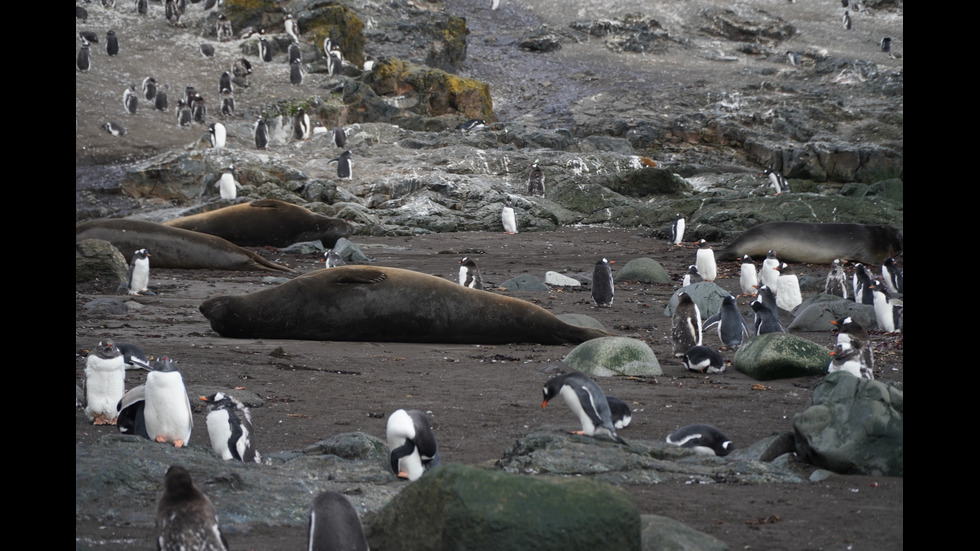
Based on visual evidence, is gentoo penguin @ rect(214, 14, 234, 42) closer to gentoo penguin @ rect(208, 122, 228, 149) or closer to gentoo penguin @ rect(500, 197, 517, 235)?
gentoo penguin @ rect(208, 122, 228, 149)

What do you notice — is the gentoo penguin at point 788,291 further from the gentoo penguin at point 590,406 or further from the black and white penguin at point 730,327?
the gentoo penguin at point 590,406

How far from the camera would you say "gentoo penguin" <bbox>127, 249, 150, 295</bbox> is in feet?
33.9

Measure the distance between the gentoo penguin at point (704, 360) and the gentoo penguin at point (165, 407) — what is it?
12.5 feet

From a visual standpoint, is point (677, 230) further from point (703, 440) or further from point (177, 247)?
point (703, 440)

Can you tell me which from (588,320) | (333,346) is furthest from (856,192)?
(333,346)

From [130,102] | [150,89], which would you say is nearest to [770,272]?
[130,102]

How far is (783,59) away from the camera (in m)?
41.0

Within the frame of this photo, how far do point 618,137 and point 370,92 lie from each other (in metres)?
8.41

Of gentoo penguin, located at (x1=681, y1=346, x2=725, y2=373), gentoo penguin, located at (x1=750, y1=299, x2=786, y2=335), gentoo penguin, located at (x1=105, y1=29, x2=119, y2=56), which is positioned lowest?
gentoo penguin, located at (x1=750, y1=299, x2=786, y2=335)

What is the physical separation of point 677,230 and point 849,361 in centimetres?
1033

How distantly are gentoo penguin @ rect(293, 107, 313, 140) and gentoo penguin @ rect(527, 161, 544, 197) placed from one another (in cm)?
754

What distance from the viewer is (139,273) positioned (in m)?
10.4

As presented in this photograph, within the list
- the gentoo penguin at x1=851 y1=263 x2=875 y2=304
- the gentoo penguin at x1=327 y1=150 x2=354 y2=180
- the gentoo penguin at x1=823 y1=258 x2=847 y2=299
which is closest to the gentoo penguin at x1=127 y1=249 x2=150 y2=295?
the gentoo penguin at x1=851 y1=263 x2=875 y2=304
